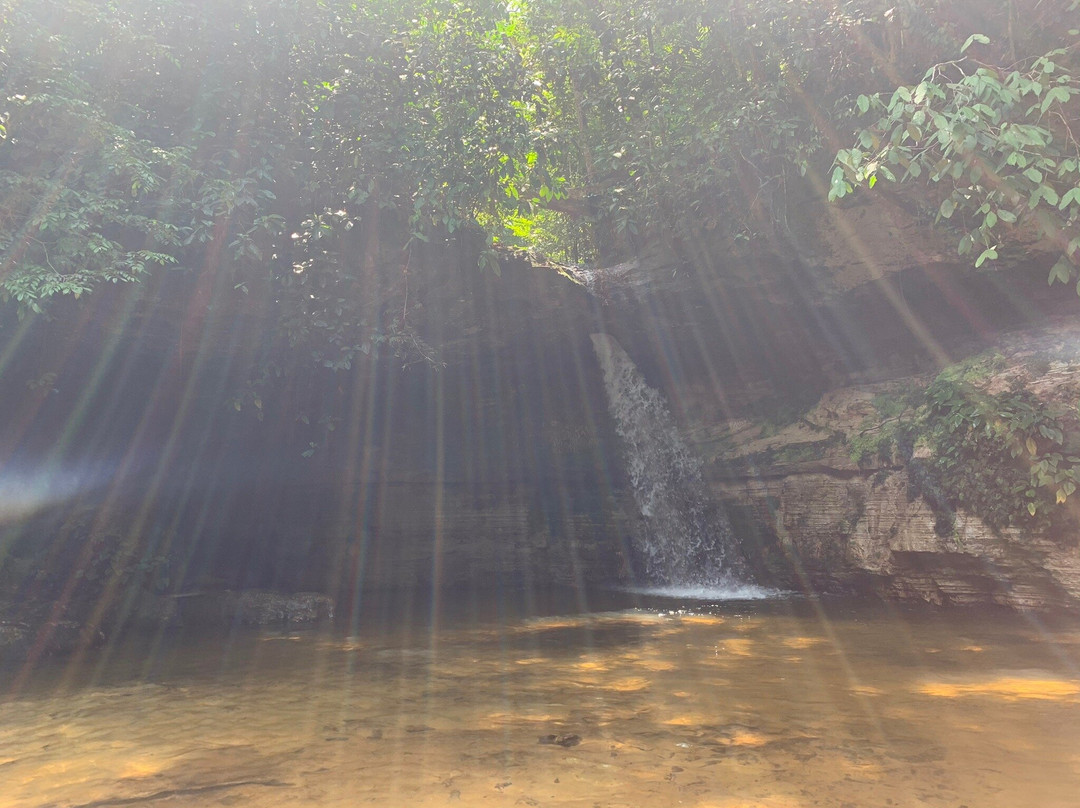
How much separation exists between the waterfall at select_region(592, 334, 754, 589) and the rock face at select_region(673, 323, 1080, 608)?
36cm

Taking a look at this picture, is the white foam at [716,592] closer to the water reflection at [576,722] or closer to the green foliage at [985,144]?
the water reflection at [576,722]

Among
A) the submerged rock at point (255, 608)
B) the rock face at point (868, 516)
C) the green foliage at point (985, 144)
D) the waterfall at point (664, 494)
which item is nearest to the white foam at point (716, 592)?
the waterfall at point (664, 494)

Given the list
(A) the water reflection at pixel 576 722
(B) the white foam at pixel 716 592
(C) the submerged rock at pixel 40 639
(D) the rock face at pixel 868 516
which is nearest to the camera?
(A) the water reflection at pixel 576 722

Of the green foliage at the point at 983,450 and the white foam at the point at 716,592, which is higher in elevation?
the green foliage at the point at 983,450

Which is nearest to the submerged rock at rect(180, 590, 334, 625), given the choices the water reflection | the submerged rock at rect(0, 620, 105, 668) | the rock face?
the submerged rock at rect(0, 620, 105, 668)

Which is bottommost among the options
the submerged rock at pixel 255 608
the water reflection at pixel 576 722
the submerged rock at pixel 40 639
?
the water reflection at pixel 576 722

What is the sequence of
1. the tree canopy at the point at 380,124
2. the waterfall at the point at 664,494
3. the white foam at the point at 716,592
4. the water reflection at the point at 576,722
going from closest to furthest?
1. the water reflection at the point at 576,722
2. the tree canopy at the point at 380,124
3. the white foam at the point at 716,592
4. the waterfall at the point at 664,494

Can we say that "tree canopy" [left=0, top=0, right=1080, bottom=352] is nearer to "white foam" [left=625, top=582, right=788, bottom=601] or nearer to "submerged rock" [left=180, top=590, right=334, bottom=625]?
"submerged rock" [left=180, top=590, right=334, bottom=625]

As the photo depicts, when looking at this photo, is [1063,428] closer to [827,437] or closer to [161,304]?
[827,437]

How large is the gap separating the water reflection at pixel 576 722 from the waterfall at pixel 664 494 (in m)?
4.03

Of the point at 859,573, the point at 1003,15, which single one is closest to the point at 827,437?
the point at 859,573

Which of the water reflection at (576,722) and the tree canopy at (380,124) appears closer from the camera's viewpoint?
the water reflection at (576,722)

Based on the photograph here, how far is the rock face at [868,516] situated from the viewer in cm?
735

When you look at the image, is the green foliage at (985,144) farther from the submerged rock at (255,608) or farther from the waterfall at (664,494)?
the submerged rock at (255,608)
